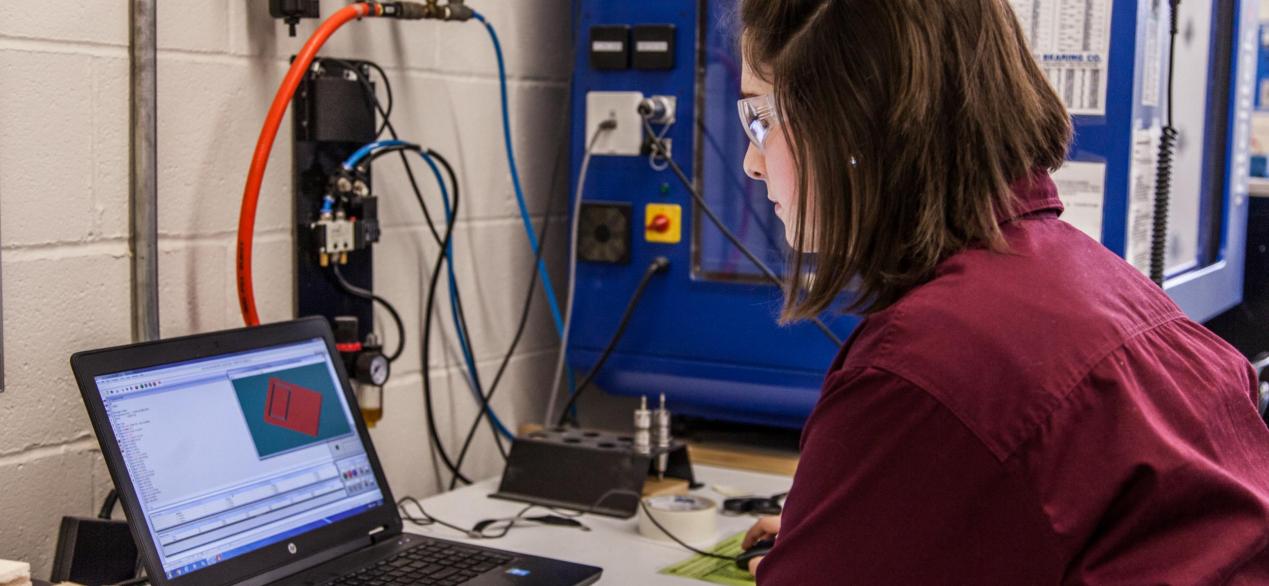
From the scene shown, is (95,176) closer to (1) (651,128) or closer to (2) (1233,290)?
(1) (651,128)

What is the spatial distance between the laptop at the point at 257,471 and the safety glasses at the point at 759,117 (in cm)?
57

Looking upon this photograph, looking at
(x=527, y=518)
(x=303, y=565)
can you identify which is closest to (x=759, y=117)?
(x=303, y=565)

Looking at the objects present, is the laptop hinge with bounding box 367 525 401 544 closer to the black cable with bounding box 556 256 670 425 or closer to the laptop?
the laptop

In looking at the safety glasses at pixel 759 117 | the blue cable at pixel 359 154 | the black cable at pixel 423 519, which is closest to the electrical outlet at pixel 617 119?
the blue cable at pixel 359 154

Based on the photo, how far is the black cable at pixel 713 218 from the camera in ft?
6.59

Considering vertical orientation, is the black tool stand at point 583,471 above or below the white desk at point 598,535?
above

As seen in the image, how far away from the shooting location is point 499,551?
Result: 1544 mm

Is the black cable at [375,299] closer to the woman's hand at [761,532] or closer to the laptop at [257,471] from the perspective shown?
the laptop at [257,471]

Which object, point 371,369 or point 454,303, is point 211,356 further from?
point 454,303

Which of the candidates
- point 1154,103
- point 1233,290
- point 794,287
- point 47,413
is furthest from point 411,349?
point 1233,290

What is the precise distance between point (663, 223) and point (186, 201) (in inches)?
A: 31.2

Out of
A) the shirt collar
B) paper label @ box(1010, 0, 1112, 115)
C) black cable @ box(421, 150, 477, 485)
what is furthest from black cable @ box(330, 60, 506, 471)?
the shirt collar

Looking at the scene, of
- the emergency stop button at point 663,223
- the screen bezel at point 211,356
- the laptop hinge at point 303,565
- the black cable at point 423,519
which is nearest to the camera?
the screen bezel at point 211,356

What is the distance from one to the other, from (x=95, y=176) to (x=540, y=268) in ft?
2.89
